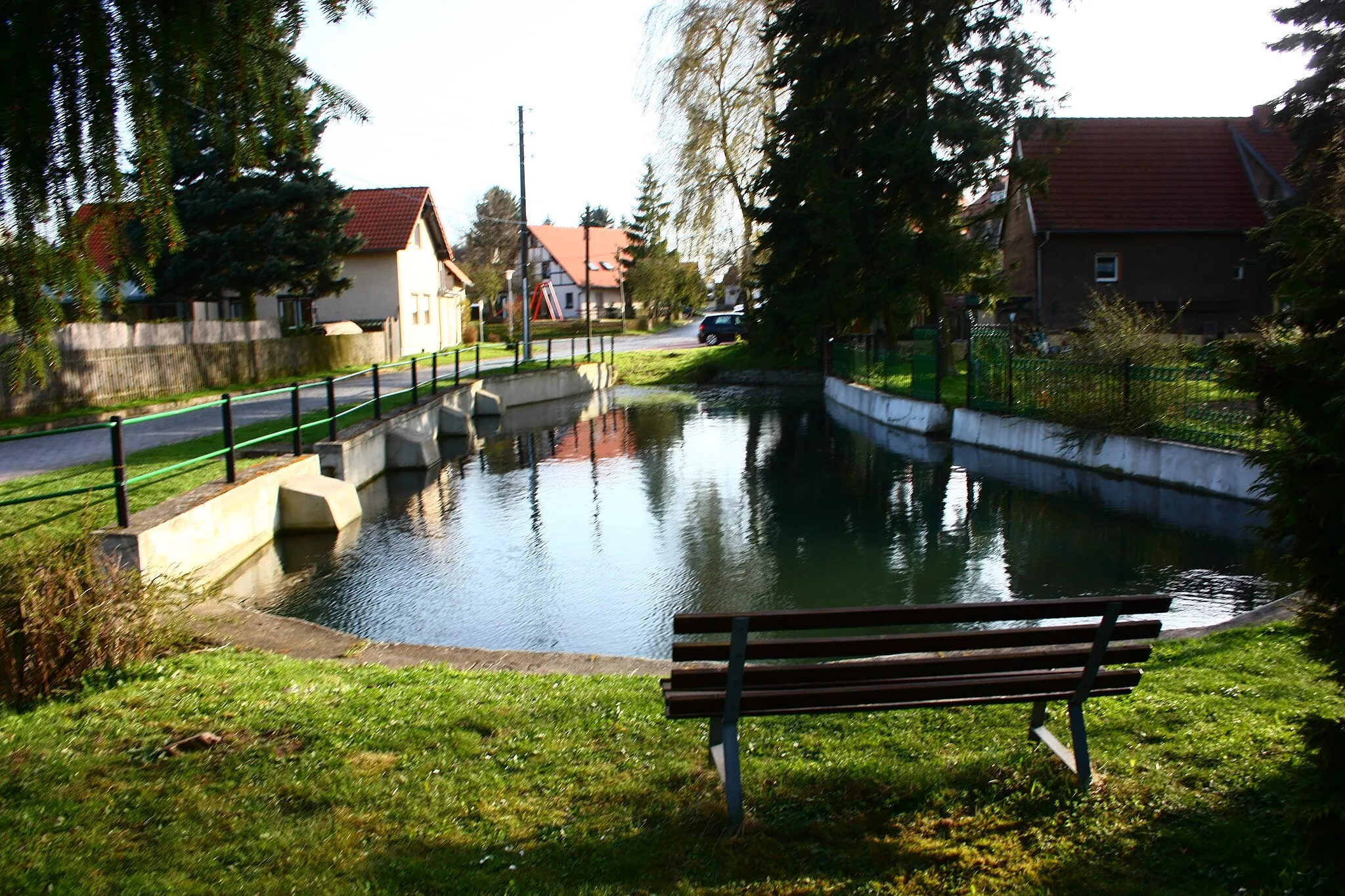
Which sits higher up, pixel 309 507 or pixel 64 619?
pixel 64 619

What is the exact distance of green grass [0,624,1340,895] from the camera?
13.4ft

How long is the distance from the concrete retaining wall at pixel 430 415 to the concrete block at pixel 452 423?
133mm

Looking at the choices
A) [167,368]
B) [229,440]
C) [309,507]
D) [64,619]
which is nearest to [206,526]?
[229,440]

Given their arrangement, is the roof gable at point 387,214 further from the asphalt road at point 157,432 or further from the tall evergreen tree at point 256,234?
the asphalt road at point 157,432

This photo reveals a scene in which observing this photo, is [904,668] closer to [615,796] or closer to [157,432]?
[615,796]

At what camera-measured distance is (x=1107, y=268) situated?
4119cm

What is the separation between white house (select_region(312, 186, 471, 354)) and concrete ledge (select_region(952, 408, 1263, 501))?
29028mm

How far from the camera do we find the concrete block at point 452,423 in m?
24.5

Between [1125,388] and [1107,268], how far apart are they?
85.4 feet

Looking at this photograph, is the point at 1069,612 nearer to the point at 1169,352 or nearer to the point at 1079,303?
the point at 1169,352

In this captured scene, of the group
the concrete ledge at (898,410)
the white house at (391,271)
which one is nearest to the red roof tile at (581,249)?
the white house at (391,271)

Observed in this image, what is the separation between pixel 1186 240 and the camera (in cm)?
4081

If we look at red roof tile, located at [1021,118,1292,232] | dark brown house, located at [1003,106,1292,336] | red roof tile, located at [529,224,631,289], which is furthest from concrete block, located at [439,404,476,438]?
red roof tile, located at [529,224,631,289]

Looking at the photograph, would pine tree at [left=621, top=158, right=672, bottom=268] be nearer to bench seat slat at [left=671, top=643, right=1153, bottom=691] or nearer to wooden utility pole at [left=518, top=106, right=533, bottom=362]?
wooden utility pole at [left=518, top=106, right=533, bottom=362]
